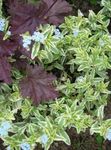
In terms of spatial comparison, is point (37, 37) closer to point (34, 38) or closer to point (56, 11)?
point (34, 38)

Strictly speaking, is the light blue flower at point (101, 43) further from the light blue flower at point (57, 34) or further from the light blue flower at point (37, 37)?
the light blue flower at point (37, 37)

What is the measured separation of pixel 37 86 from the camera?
2463 millimetres

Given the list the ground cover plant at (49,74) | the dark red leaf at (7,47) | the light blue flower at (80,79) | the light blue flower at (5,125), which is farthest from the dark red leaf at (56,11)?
the light blue flower at (5,125)

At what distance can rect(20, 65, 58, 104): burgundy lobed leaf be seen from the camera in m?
2.44

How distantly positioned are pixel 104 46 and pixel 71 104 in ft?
1.38

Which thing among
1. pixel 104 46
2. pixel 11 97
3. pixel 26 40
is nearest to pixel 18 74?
pixel 11 97

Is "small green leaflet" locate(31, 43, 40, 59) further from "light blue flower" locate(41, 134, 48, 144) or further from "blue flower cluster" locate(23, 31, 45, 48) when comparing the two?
A: "light blue flower" locate(41, 134, 48, 144)

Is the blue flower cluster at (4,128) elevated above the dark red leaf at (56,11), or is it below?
below

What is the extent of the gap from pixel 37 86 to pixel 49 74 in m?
0.11

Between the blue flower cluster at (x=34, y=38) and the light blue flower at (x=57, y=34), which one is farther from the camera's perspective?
the light blue flower at (x=57, y=34)

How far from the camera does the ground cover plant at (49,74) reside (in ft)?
8.07

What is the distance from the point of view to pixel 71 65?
9.18 feet

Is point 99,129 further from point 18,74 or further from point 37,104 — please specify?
point 18,74

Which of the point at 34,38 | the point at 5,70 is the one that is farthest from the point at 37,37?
the point at 5,70
